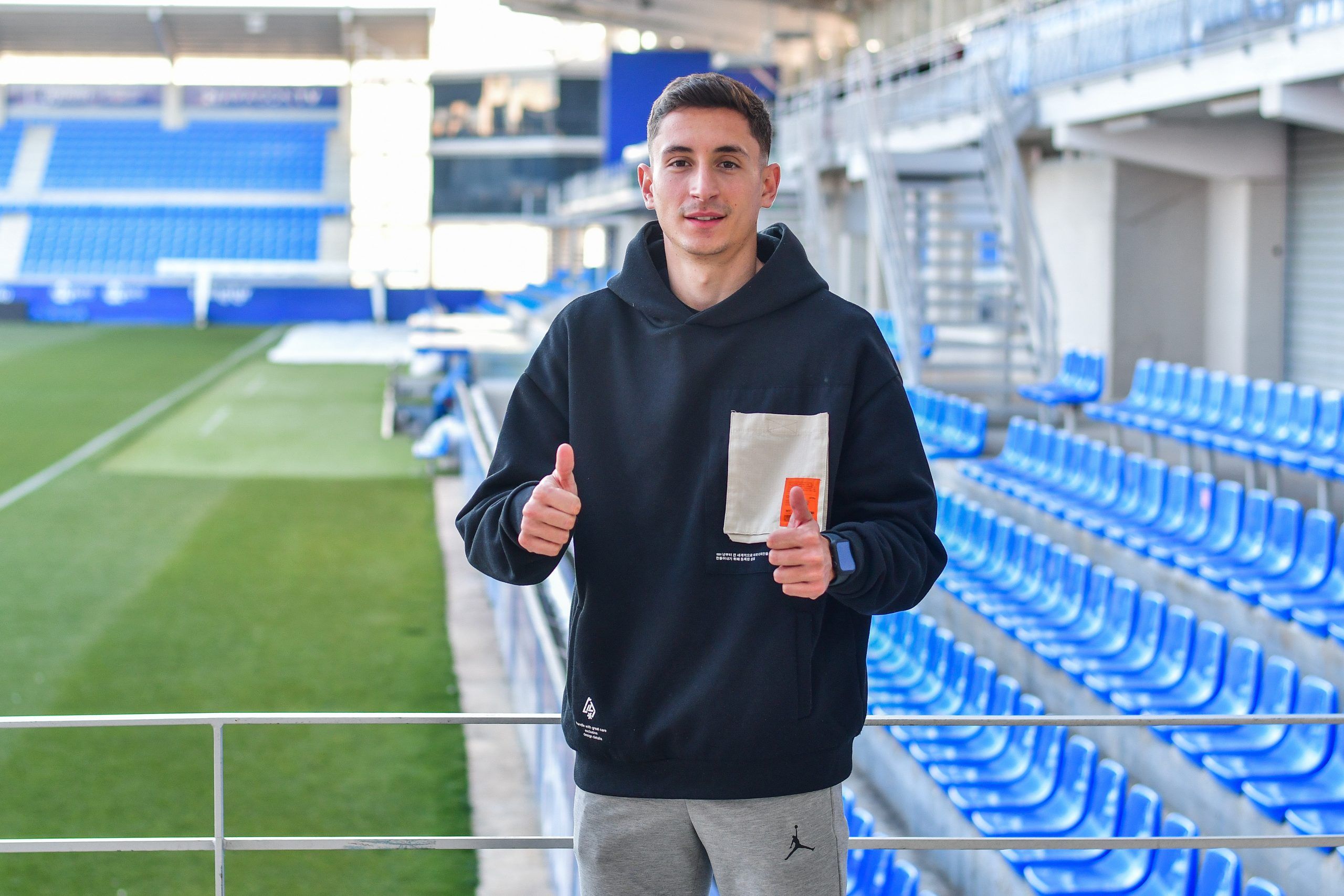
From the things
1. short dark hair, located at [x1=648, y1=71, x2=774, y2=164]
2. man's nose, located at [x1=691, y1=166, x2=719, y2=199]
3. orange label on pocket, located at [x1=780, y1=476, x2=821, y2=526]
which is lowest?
orange label on pocket, located at [x1=780, y1=476, x2=821, y2=526]

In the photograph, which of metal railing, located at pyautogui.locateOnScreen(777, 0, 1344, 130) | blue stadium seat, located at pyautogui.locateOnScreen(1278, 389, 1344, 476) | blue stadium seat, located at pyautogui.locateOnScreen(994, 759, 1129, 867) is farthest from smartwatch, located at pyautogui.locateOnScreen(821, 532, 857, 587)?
metal railing, located at pyautogui.locateOnScreen(777, 0, 1344, 130)

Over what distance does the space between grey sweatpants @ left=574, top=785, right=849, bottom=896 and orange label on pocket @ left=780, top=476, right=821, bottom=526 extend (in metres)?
0.34

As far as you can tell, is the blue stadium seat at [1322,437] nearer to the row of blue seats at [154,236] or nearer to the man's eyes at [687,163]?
the man's eyes at [687,163]

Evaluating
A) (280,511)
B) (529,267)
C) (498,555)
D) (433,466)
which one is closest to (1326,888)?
(498,555)

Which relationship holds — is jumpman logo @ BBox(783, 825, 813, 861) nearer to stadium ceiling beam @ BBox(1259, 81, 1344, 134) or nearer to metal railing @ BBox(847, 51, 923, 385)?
stadium ceiling beam @ BBox(1259, 81, 1344, 134)

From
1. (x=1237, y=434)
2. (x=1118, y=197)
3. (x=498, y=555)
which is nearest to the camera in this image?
(x=498, y=555)

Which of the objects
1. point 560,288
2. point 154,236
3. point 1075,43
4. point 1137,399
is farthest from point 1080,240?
point 154,236

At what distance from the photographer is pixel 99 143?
41.3 m

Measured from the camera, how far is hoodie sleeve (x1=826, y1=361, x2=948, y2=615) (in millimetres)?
1697

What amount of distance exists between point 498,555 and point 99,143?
43654 mm

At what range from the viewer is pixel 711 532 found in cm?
171

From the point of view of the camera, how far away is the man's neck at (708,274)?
1.78 meters

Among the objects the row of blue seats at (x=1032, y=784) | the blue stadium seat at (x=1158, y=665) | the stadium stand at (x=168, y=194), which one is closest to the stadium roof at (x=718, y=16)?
the stadium stand at (x=168, y=194)

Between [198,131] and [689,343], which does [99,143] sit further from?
[689,343]
